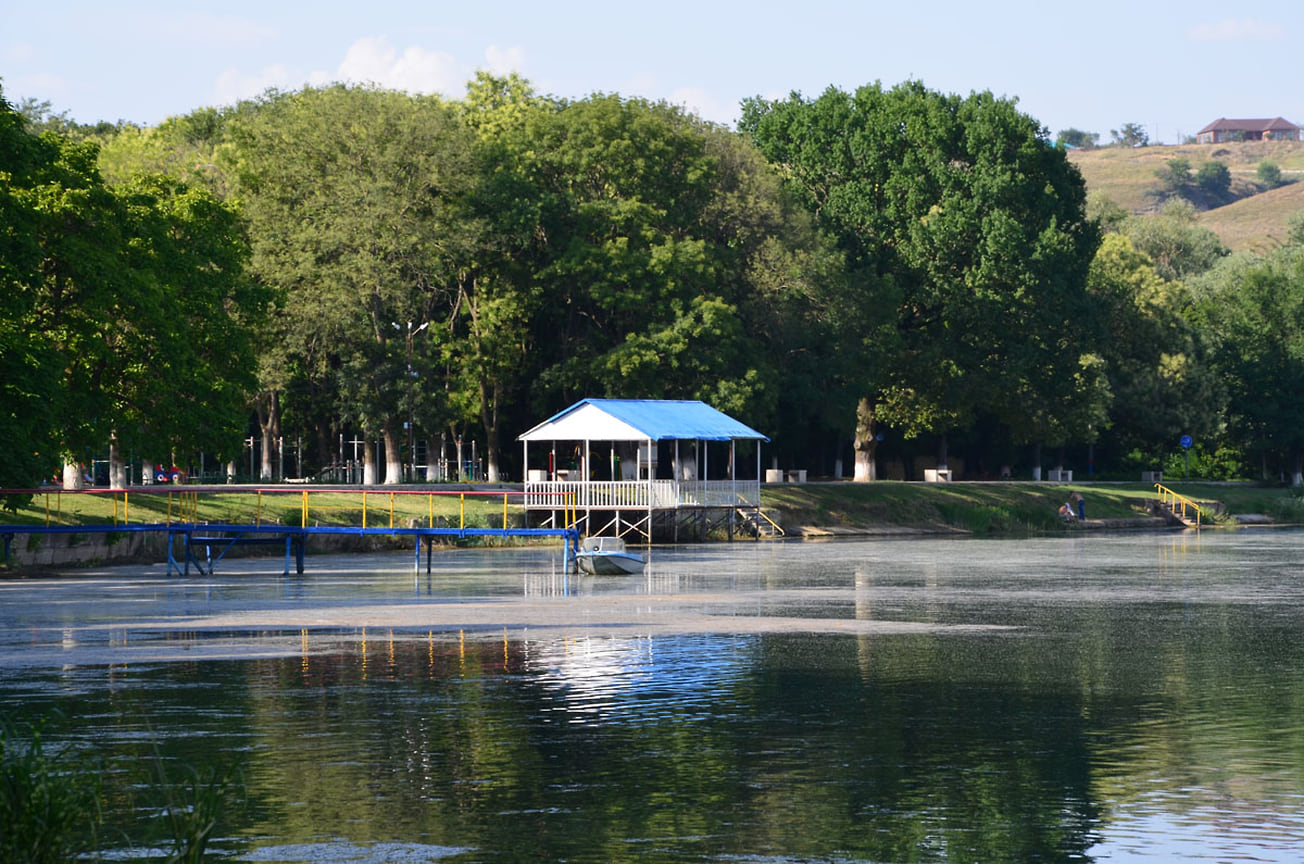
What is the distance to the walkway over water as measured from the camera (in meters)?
52.7

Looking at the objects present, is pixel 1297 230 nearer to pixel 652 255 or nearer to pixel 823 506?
pixel 823 506

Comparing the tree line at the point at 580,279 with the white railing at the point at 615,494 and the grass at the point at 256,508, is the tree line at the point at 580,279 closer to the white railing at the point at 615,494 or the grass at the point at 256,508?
the grass at the point at 256,508

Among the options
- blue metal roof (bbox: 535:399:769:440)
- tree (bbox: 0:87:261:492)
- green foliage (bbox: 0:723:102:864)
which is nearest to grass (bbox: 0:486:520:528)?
tree (bbox: 0:87:261:492)

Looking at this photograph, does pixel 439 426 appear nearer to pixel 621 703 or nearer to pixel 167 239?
pixel 167 239

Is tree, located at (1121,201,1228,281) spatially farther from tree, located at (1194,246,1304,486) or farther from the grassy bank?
the grassy bank

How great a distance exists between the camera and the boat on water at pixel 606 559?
52.8 metres

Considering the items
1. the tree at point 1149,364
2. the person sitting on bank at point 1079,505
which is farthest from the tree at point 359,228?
the tree at point 1149,364

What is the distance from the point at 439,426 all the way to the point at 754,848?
71.4m

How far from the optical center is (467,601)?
41.3m

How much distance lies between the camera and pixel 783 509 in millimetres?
85188

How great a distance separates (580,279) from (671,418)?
10.5 metres

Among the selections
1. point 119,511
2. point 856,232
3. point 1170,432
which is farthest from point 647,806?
point 1170,432

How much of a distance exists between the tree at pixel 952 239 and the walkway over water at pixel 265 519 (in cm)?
3099

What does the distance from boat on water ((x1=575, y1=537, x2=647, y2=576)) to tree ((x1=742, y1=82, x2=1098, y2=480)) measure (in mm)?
44607
